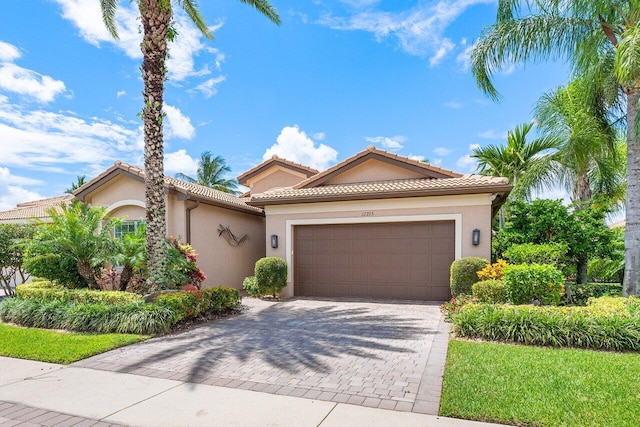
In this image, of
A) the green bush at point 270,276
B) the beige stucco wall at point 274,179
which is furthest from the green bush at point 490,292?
the beige stucco wall at point 274,179

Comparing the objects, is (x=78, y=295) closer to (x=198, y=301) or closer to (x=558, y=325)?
(x=198, y=301)

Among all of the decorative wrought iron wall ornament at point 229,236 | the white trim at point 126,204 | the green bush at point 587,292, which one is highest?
the white trim at point 126,204

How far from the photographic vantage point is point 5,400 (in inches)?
180

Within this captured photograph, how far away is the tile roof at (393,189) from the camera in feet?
35.8

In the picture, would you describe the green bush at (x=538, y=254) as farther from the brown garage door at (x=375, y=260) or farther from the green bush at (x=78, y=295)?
the green bush at (x=78, y=295)

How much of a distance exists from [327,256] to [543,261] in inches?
258

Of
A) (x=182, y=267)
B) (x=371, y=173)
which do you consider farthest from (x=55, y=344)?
(x=371, y=173)

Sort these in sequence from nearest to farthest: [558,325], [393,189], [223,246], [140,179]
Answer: [558,325] → [393,189] → [140,179] → [223,246]

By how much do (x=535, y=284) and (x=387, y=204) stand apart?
16.4 feet

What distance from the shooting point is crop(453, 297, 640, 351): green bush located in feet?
21.0

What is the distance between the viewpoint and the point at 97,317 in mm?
8086

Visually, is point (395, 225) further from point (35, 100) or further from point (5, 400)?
point (35, 100)

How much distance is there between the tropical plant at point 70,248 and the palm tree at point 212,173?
27.8 metres

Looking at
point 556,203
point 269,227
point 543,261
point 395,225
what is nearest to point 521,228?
point 556,203
